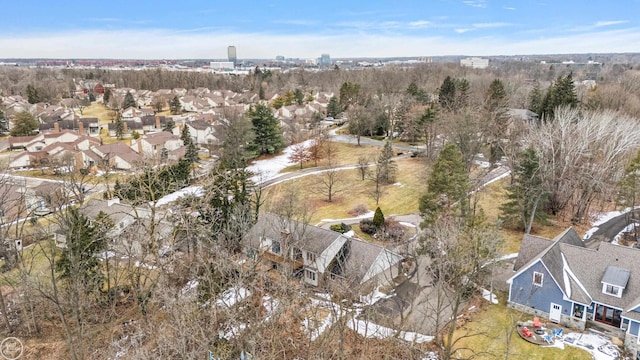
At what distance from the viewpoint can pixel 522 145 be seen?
43438 mm

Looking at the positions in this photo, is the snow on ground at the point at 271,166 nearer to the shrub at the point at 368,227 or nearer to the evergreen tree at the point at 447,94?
the shrub at the point at 368,227

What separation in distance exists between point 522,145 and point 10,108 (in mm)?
104439

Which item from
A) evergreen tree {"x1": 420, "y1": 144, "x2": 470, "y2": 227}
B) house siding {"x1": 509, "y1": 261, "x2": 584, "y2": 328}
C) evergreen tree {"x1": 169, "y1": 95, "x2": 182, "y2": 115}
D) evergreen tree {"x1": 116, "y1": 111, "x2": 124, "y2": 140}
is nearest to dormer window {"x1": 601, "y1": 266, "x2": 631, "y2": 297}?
house siding {"x1": 509, "y1": 261, "x2": 584, "y2": 328}

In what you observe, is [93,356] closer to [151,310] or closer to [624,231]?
[151,310]

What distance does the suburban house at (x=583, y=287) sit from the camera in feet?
73.5

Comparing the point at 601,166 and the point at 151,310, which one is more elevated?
the point at 601,166

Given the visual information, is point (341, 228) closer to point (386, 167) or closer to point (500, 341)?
point (386, 167)

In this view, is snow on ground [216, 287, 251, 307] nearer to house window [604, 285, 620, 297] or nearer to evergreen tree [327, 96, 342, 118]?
house window [604, 285, 620, 297]

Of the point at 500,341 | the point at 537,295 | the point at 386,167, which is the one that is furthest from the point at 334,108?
the point at 500,341

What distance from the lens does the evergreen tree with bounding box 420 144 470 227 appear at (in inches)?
1208

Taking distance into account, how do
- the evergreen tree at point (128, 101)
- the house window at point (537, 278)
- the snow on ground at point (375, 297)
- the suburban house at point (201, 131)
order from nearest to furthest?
the house window at point (537, 278)
the snow on ground at point (375, 297)
the suburban house at point (201, 131)
the evergreen tree at point (128, 101)

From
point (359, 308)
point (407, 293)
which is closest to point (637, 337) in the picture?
point (407, 293)

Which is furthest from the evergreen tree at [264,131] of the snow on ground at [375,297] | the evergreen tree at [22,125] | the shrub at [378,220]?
the evergreen tree at [22,125]

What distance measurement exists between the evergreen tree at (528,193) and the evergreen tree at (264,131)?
34.5 m
